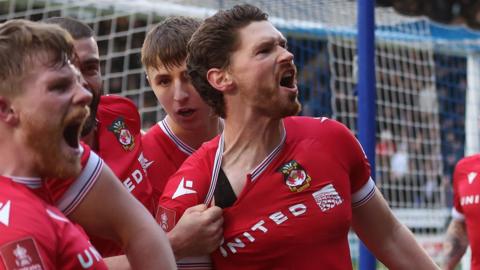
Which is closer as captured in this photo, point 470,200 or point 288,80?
point 288,80

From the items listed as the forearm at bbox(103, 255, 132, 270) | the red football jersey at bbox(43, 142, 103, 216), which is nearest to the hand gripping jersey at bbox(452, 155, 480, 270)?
the forearm at bbox(103, 255, 132, 270)

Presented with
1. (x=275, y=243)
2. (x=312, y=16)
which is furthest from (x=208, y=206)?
(x=312, y=16)

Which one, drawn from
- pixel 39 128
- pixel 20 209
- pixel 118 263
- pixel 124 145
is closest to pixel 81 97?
pixel 39 128

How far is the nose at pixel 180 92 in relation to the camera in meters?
4.12

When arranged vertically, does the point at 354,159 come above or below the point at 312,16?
above

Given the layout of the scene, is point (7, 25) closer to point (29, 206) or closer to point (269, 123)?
point (29, 206)

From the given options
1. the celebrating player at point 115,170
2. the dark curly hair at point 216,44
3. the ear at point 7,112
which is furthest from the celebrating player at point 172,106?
the ear at point 7,112

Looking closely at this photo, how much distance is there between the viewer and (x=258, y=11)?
11.8 feet

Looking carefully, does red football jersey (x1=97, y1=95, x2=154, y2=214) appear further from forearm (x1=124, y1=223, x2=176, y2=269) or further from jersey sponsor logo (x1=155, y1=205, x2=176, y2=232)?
forearm (x1=124, y1=223, x2=176, y2=269)

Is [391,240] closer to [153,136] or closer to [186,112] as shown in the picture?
[186,112]

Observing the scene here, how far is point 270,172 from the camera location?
3416mm

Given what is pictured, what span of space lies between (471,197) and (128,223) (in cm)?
345

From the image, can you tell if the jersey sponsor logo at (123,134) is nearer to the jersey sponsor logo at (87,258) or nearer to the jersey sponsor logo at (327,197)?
the jersey sponsor logo at (327,197)

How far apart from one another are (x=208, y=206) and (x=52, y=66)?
89 centimetres
